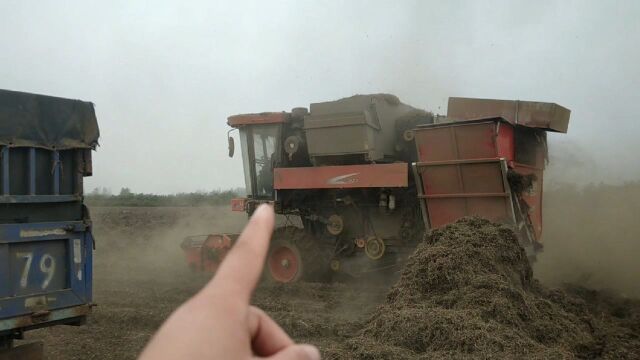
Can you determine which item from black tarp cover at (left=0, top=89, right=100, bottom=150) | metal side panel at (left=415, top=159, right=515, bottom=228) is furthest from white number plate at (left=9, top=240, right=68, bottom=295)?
metal side panel at (left=415, top=159, right=515, bottom=228)

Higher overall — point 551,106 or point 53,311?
point 551,106

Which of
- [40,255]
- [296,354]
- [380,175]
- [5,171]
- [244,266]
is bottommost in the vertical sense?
[296,354]

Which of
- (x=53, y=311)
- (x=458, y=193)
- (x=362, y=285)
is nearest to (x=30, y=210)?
(x=53, y=311)

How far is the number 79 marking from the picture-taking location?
180 inches

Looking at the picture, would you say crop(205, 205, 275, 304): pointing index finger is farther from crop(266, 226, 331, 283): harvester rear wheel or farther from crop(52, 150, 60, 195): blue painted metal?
crop(266, 226, 331, 283): harvester rear wheel

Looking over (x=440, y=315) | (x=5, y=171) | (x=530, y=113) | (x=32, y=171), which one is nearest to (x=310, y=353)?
(x=5, y=171)

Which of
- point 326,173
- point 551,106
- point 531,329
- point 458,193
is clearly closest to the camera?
point 531,329

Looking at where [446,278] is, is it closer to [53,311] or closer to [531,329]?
[531,329]

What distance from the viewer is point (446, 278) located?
6.37 m

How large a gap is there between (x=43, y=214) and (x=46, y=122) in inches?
32.3

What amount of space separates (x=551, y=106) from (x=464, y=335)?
648 cm

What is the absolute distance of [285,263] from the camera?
1189cm

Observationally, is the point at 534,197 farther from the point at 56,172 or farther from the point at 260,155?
the point at 56,172

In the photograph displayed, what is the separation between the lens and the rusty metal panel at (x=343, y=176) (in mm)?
10289
